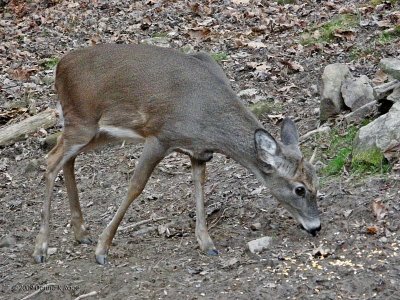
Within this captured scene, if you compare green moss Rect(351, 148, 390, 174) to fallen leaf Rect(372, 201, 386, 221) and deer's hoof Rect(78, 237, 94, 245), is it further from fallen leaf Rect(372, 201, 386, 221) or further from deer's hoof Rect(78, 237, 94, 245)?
deer's hoof Rect(78, 237, 94, 245)

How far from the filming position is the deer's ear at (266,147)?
20.8 ft

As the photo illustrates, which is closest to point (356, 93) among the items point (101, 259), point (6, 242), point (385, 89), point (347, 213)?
point (385, 89)

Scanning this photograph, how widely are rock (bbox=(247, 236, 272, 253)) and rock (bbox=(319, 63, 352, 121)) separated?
2289mm

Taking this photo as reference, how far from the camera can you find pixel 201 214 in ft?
22.7

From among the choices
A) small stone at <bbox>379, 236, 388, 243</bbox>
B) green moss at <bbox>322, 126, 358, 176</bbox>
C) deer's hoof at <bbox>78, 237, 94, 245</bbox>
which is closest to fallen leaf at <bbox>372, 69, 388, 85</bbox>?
green moss at <bbox>322, 126, 358, 176</bbox>

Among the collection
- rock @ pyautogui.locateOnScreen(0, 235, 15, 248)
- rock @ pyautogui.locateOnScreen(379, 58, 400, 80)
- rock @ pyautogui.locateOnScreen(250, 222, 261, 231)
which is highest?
rock @ pyautogui.locateOnScreen(379, 58, 400, 80)

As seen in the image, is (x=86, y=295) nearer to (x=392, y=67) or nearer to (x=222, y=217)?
(x=222, y=217)

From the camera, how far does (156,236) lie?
707cm

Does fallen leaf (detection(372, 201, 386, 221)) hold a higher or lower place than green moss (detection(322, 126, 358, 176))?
higher

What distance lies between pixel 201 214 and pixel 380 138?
1.70 meters

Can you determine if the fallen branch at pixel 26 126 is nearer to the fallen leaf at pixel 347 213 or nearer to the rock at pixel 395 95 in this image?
the rock at pixel 395 95

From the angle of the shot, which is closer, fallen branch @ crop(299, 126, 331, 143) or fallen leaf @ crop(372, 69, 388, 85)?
fallen branch @ crop(299, 126, 331, 143)

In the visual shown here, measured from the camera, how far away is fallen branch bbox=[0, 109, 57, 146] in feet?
31.7

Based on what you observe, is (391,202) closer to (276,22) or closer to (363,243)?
(363,243)
